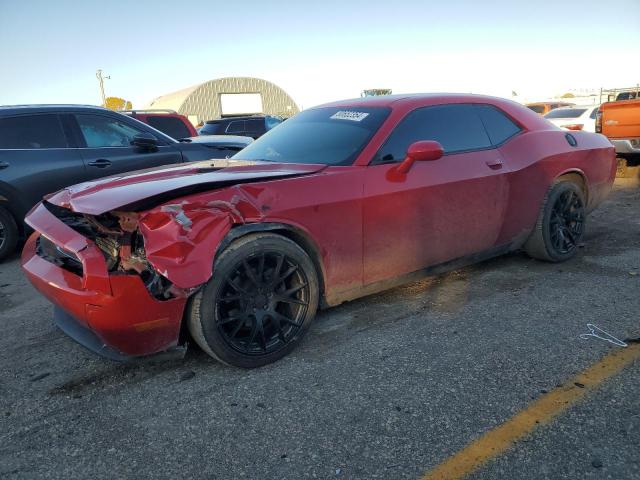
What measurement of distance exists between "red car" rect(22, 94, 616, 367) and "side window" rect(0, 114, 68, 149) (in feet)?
8.81

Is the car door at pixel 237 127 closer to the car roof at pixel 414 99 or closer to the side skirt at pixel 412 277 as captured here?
the car roof at pixel 414 99

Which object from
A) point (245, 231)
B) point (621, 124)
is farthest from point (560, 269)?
point (621, 124)

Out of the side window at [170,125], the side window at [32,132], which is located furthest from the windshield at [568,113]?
the side window at [32,132]

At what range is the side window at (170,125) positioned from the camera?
410 inches

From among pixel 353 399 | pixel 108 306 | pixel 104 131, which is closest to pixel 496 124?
pixel 353 399

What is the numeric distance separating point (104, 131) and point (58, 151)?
1.88ft

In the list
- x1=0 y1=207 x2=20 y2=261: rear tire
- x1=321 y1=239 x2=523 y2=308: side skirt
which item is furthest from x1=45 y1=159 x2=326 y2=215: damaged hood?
x1=0 y1=207 x2=20 y2=261: rear tire

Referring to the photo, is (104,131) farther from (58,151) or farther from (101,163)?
(58,151)

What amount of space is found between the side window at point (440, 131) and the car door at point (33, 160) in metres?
3.80

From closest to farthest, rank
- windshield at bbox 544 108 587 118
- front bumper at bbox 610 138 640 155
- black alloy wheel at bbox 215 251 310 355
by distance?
black alloy wheel at bbox 215 251 310 355 < front bumper at bbox 610 138 640 155 < windshield at bbox 544 108 587 118

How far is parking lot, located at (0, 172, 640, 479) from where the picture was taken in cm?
Answer: 189

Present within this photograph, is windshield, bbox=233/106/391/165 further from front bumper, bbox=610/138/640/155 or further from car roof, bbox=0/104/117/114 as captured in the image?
front bumper, bbox=610/138/640/155

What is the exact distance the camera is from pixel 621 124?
8.27m

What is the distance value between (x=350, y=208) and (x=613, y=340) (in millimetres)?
1750
